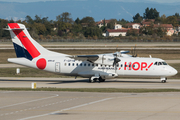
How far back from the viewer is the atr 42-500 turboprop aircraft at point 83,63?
32.3 meters

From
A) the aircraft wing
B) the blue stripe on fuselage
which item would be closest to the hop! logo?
the aircraft wing

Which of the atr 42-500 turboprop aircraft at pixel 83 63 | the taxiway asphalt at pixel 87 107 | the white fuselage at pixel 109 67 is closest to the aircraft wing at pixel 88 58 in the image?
the atr 42-500 turboprop aircraft at pixel 83 63

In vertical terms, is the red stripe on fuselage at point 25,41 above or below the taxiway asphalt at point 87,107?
above

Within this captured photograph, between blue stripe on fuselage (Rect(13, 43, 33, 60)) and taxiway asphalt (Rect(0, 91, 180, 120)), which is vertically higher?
blue stripe on fuselage (Rect(13, 43, 33, 60))

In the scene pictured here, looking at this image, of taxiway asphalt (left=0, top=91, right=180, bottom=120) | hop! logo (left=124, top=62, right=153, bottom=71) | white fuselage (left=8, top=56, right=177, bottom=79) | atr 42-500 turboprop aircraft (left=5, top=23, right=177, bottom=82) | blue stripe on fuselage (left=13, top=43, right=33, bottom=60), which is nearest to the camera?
taxiway asphalt (left=0, top=91, right=180, bottom=120)

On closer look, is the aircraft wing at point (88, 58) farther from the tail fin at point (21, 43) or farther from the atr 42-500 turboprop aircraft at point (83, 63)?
the tail fin at point (21, 43)

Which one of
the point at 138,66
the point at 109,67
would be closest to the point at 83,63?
the point at 109,67

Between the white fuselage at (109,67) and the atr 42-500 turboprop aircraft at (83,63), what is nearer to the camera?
the white fuselage at (109,67)

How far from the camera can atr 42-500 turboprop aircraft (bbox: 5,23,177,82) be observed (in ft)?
106

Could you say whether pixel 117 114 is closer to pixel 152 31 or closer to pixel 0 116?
pixel 0 116

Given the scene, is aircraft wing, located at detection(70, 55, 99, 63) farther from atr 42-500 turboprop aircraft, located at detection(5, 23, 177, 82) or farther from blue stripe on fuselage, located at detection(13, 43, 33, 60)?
blue stripe on fuselage, located at detection(13, 43, 33, 60)

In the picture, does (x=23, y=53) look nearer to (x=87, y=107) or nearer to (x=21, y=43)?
(x=21, y=43)

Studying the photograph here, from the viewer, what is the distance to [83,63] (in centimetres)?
3397

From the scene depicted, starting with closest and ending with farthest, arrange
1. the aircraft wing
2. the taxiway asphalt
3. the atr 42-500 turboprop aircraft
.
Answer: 1. the taxiway asphalt
2. the aircraft wing
3. the atr 42-500 turboprop aircraft
